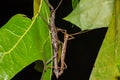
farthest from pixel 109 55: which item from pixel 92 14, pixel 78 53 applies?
pixel 78 53

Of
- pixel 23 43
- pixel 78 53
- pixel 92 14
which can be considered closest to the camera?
pixel 23 43

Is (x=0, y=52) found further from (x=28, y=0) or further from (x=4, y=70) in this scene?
(x=28, y=0)

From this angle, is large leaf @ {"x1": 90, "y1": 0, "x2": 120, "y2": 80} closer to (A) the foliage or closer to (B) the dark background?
(A) the foliage

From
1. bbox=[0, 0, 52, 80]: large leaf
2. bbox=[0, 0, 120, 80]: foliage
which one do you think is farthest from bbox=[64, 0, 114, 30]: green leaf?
bbox=[0, 0, 52, 80]: large leaf

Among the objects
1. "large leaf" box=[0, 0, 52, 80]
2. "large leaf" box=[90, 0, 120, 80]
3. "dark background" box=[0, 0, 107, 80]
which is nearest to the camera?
"large leaf" box=[0, 0, 52, 80]

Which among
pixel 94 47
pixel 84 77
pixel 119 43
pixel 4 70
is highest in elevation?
pixel 4 70

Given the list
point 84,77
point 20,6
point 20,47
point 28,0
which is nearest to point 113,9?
point 20,47

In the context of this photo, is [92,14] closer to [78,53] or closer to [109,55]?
[109,55]
